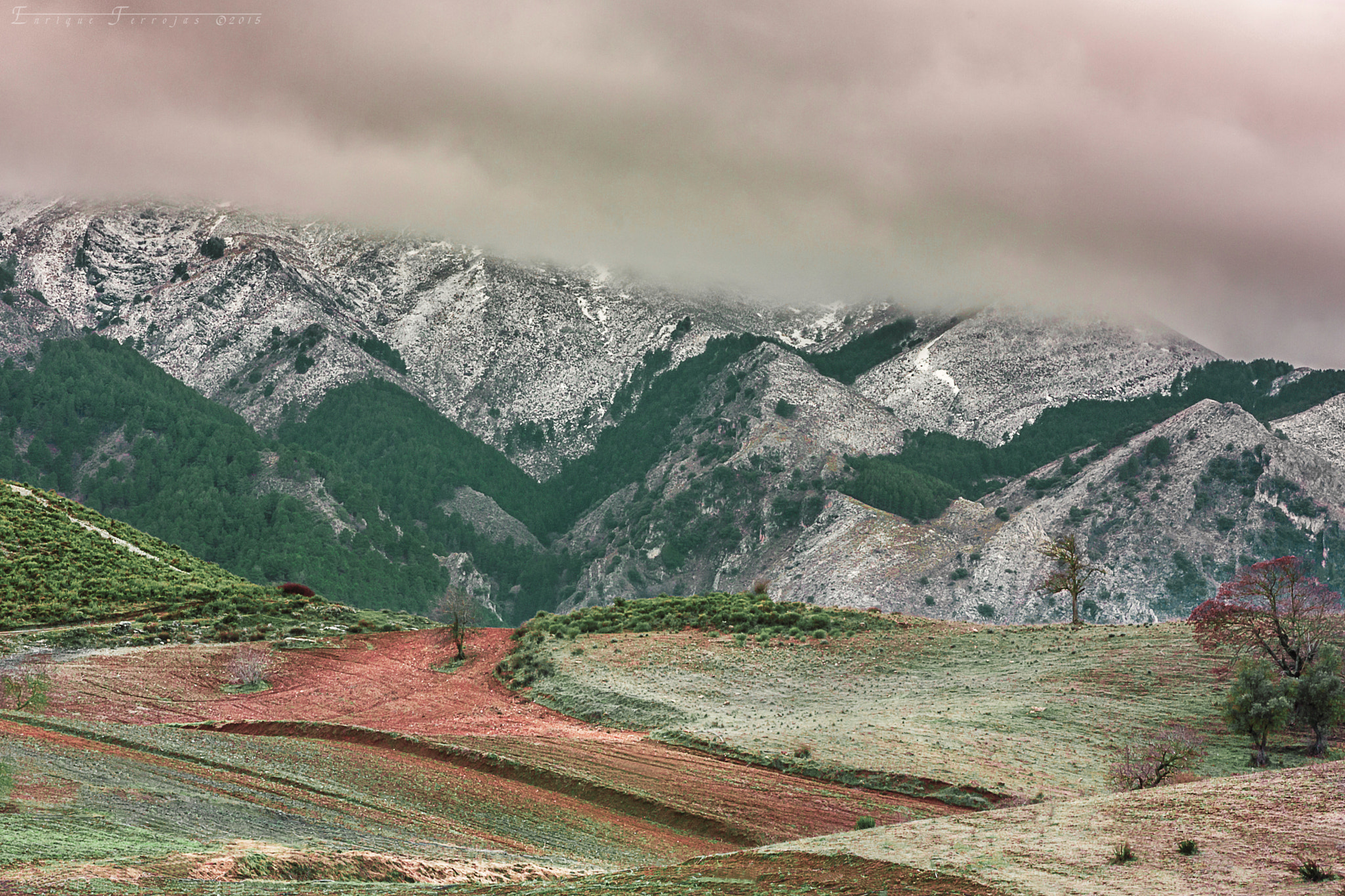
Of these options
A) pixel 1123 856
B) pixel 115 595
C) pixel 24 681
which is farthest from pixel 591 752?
pixel 115 595

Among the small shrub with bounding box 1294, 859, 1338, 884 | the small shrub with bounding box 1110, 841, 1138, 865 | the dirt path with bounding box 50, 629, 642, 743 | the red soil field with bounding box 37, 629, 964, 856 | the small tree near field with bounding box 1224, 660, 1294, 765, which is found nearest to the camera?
the small shrub with bounding box 1294, 859, 1338, 884

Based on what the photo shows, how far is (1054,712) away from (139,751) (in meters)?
35.1

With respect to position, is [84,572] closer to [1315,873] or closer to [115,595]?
[115,595]

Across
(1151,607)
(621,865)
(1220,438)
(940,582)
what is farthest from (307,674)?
(1220,438)

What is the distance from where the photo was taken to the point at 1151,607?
15888 centimetres

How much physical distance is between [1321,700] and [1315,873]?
97.2 feet

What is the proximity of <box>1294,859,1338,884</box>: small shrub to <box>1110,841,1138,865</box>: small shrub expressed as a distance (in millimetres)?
2478

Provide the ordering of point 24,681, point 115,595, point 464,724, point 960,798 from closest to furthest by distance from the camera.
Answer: point 960,798 < point 24,681 < point 464,724 < point 115,595

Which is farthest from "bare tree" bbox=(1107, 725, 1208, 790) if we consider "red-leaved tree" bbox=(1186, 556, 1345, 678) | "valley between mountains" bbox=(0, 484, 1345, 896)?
"red-leaved tree" bbox=(1186, 556, 1345, 678)

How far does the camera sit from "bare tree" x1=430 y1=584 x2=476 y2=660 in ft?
219

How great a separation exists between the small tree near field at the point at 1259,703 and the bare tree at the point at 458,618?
1698 inches

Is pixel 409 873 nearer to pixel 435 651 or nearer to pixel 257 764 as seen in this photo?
pixel 257 764

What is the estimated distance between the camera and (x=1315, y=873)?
1430cm

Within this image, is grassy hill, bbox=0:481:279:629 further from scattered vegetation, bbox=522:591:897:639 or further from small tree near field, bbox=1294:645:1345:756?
small tree near field, bbox=1294:645:1345:756
